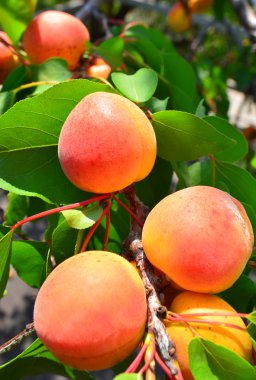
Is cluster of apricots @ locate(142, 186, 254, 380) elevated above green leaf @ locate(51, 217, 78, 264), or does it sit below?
above

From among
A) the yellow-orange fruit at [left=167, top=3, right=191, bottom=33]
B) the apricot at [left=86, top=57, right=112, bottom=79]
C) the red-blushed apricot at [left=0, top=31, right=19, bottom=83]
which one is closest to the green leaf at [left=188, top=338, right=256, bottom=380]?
the apricot at [left=86, top=57, right=112, bottom=79]

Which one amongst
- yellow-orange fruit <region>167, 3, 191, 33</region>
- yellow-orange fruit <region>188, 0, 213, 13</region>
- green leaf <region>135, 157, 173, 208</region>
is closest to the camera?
green leaf <region>135, 157, 173, 208</region>

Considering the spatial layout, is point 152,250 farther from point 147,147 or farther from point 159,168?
point 159,168

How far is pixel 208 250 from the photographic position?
1.67ft

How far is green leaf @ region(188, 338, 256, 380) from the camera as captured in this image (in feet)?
1.56

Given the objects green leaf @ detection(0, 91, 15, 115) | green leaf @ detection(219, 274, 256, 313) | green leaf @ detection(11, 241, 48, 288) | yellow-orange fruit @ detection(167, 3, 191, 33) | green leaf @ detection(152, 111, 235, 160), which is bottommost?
yellow-orange fruit @ detection(167, 3, 191, 33)

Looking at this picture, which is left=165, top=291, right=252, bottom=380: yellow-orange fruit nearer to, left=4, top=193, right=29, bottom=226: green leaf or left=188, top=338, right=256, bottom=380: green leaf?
left=188, top=338, right=256, bottom=380: green leaf

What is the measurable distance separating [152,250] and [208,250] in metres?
0.07

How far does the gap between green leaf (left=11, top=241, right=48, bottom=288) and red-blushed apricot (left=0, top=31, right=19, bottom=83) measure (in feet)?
1.34

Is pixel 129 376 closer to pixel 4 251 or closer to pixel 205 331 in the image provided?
pixel 205 331

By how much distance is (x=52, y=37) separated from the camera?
2.99 ft

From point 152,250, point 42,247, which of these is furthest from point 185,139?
point 42,247

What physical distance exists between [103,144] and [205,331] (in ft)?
0.81

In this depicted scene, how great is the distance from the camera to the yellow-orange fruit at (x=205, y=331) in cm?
50
